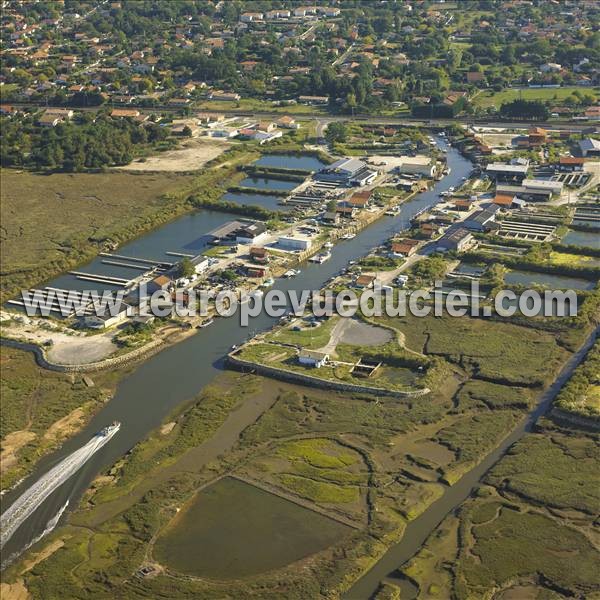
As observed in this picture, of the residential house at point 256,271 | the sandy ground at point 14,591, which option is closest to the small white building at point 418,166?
the residential house at point 256,271

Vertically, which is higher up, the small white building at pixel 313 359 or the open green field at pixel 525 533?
the small white building at pixel 313 359

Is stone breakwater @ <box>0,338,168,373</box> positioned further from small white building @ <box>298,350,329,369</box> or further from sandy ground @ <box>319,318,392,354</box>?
sandy ground @ <box>319,318,392,354</box>

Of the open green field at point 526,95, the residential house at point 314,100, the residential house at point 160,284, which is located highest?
the open green field at point 526,95

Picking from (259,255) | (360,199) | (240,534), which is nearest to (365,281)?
(259,255)

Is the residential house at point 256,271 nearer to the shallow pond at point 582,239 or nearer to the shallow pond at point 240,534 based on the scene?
the shallow pond at point 582,239

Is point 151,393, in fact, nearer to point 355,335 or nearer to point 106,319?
point 106,319
